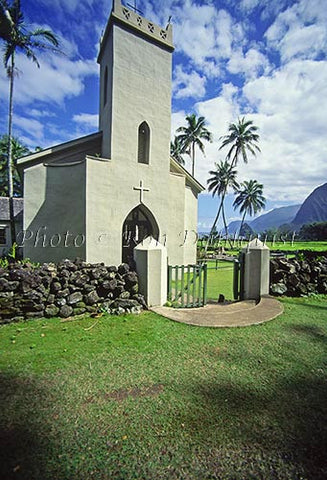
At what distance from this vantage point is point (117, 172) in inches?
453

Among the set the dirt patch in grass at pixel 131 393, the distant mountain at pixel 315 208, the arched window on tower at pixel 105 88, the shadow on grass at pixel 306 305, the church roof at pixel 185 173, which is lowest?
the dirt patch in grass at pixel 131 393

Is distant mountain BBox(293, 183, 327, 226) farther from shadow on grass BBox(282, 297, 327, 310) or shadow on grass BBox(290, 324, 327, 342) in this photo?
shadow on grass BBox(290, 324, 327, 342)

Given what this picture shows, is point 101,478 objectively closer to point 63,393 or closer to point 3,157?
point 63,393

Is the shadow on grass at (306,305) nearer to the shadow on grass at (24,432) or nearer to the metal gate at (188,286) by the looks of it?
the metal gate at (188,286)

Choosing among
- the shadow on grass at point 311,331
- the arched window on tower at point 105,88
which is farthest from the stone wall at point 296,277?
the arched window on tower at point 105,88

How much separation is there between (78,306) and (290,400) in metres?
4.66

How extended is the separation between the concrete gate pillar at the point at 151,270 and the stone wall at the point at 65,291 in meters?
0.21

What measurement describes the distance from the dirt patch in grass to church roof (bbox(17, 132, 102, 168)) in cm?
1233

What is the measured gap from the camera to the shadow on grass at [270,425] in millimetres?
2012

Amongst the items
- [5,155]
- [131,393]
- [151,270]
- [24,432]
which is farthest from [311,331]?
[5,155]

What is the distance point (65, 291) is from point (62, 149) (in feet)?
31.4

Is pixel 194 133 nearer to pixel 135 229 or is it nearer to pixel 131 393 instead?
pixel 135 229

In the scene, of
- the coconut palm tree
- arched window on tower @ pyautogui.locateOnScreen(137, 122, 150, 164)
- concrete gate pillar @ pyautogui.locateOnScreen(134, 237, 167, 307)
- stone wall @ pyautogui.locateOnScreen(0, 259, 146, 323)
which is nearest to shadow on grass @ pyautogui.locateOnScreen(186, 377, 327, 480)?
concrete gate pillar @ pyautogui.locateOnScreen(134, 237, 167, 307)

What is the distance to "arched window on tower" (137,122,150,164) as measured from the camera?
12516 mm
